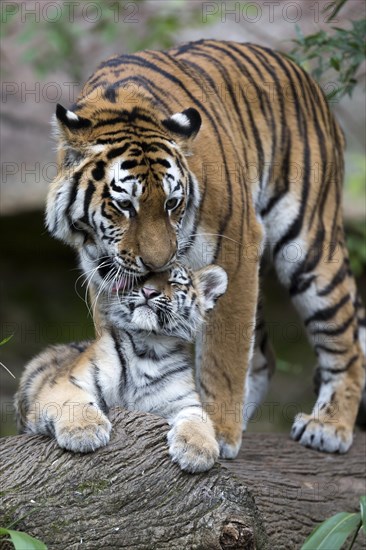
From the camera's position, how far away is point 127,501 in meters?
3.27

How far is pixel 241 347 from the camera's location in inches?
189

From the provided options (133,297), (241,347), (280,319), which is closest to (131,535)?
(133,297)

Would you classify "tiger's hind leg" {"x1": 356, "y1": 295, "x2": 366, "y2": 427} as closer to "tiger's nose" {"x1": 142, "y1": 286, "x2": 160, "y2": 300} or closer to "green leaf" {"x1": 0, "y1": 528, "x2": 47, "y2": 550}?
"tiger's nose" {"x1": 142, "y1": 286, "x2": 160, "y2": 300}

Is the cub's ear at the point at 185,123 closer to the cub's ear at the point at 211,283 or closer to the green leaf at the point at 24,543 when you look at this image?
the cub's ear at the point at 211,283

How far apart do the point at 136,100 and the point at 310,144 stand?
1350 millimetres

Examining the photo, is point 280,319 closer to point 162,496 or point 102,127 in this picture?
point 102,127

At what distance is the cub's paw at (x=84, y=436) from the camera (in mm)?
3340

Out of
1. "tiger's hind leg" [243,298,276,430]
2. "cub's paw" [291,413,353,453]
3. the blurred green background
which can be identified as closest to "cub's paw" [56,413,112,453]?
"cub's paw" [291,413,353,453]

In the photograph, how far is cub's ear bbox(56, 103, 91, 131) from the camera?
4.06 meters

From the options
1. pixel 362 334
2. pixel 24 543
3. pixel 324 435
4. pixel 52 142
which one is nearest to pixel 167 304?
pixel 24 543

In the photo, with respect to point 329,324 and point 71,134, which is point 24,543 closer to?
point 71,134

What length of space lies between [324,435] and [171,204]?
5.81ft

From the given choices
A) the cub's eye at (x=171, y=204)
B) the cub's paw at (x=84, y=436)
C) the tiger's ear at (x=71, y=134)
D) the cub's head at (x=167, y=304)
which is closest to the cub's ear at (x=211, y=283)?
the cub's head at (x=167, y=304)

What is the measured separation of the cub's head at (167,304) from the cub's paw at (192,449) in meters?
0.51
